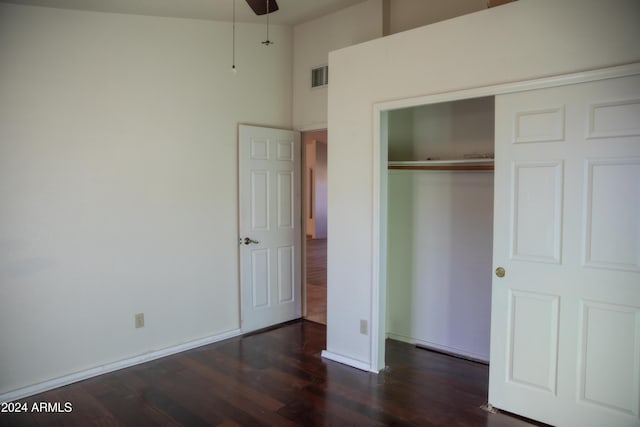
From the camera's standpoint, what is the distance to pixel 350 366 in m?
3.56

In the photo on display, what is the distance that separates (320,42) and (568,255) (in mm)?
3208

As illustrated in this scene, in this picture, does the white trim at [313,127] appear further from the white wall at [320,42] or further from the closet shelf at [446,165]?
the closet shelf at [446,165]

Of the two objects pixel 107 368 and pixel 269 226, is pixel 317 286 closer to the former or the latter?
pixel 269 226

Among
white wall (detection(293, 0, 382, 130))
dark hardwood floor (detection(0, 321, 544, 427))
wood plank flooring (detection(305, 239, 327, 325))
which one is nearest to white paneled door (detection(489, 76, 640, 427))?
dark hardwood floor (detection(0, 321, 544, 427))

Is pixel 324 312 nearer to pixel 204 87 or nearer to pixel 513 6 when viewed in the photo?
pixel 204 87

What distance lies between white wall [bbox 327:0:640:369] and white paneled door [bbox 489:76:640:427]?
0.21 meters

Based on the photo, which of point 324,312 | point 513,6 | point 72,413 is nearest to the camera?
point 513,6

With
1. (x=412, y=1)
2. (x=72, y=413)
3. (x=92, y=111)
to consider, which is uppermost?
(x=412, y=1)

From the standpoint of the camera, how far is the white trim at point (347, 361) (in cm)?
348

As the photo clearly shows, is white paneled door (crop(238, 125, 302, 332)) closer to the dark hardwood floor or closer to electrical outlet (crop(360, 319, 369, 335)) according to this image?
the dark hardwood floor

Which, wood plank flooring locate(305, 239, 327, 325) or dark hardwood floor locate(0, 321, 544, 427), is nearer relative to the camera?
dark hardwood floor locate(0, 321, 544, 427)

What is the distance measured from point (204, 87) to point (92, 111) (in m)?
1.07

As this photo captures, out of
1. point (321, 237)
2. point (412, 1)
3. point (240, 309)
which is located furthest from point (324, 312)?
point (321, 237)

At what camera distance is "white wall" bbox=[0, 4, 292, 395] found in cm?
302
